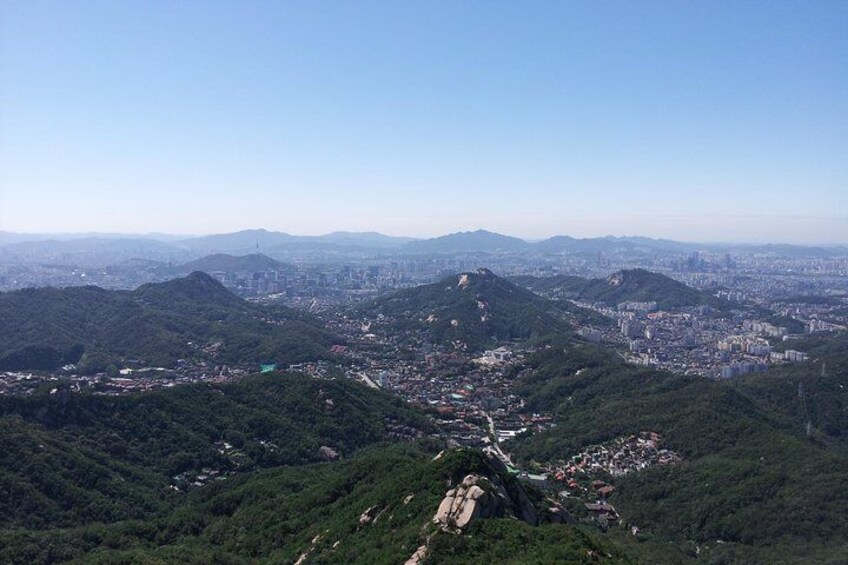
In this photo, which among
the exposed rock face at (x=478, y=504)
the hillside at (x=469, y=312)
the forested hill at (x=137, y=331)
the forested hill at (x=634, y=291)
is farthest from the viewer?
the forested hill at (x=634, y=291)

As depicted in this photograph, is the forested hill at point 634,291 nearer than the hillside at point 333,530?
No

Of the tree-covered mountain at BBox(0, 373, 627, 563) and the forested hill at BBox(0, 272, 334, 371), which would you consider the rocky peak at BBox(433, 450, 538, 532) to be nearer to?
the tree-covered mountain at BBox(0, 373, 627, 563)

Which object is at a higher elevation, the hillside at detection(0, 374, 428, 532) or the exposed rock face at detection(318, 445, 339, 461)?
the hillside at detection(0, 374, 428, 532)

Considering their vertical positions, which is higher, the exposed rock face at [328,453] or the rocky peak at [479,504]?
the rocky peak at [479,504]

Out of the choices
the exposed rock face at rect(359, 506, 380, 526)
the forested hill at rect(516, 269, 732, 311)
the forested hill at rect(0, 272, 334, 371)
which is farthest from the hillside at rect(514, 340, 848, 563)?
the forested hill at rect(516, 269, 732, 311)

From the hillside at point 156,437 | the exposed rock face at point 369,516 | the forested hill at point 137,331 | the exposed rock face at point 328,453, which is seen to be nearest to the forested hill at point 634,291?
the forested hill at point 137,331

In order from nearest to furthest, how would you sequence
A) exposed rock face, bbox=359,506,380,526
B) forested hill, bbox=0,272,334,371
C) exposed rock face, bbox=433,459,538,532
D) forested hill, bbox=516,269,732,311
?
exposed rock face, bbox=433,459,538,532, exposed rock face, bbox=359,506,380,526, forested hill, bbox=0,272,334,371, forested hill, bbox=516,269,732,311

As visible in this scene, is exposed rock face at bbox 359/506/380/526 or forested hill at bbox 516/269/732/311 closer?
exposed rock face at bbox 359/506/380/526

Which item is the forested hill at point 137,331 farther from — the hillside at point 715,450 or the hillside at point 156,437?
the hillside at point 715,450
